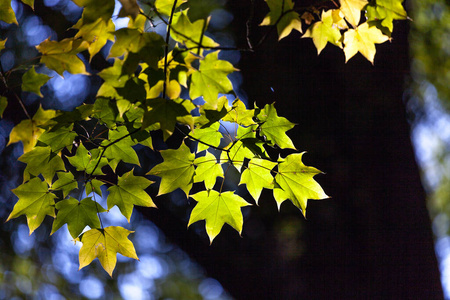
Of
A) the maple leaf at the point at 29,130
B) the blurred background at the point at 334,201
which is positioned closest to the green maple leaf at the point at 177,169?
the maple leaf at the point at 29,130

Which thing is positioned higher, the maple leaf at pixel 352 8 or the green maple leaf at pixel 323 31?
the maple leaf at pixel 352 8

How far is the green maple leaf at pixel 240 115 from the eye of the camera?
0.98m

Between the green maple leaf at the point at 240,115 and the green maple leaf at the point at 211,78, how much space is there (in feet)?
0.52

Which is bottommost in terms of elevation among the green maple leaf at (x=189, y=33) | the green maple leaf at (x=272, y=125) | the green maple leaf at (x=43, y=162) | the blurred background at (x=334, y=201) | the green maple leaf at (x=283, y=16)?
the blurred background at (x=334, y=201)

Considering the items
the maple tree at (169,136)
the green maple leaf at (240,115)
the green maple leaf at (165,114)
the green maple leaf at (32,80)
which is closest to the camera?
the green maple leaf at (165,114)

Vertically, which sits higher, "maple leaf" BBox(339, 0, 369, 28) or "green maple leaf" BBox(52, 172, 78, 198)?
"maple leaf" BBox(339, 0, 369, 28)

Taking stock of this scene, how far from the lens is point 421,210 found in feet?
6.32

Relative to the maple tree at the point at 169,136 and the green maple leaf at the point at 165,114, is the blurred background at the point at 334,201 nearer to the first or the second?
the maple tree at the point at 169,136

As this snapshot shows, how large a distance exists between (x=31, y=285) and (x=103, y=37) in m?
4.15

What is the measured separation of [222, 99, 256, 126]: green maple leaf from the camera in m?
0.98

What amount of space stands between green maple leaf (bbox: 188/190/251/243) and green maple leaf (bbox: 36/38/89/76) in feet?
1.56

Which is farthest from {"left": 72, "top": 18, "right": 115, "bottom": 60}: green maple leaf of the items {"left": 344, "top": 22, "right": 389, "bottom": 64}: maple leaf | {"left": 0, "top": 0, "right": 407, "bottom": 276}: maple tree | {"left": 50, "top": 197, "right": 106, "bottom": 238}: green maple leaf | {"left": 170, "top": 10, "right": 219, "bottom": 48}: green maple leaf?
{"left": 344, "top": 22, "right": 389, "bottom": 64}: maple leaf

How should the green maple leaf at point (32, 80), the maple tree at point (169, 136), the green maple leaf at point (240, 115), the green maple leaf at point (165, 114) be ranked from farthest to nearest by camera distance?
1. the green maple leaf at point (32, 80)
2. the green maple leaf at point (240, 115)
3. the maple tree at point (169, 136)
4. the green maple leaf at point (165, 114)

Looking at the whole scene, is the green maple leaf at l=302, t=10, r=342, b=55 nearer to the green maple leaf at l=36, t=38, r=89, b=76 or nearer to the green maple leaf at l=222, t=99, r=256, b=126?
the green maple leaf at l=222, t=99, r=256, b=126
